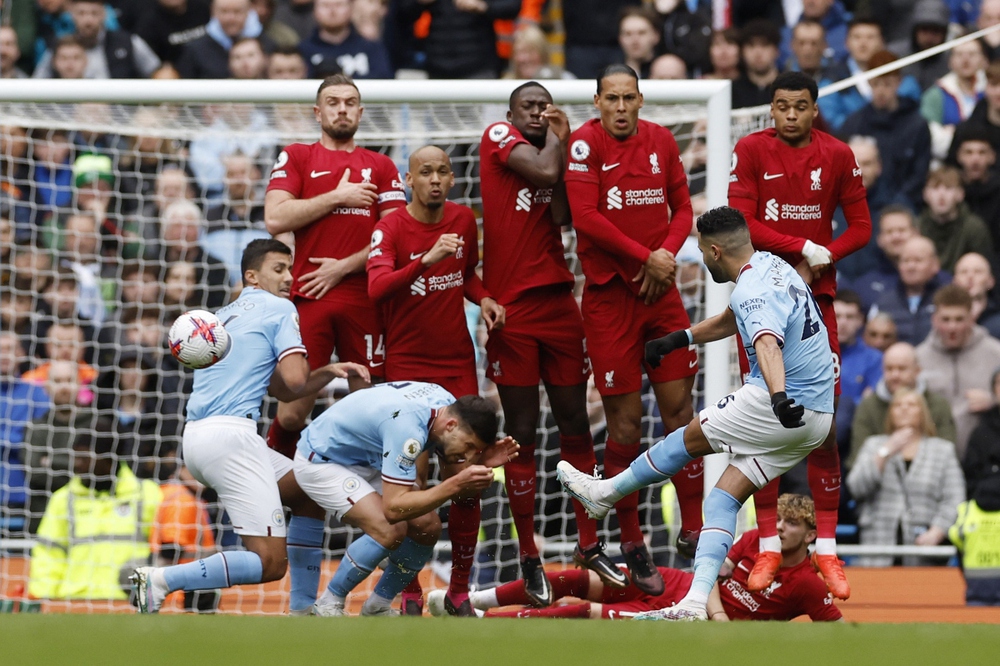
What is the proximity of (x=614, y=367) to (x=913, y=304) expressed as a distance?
4.18 m

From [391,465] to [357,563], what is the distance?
0.65 metres

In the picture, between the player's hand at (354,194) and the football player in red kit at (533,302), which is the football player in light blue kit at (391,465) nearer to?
the football player in red kit at (533,302)

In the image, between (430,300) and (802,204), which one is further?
(430,300)

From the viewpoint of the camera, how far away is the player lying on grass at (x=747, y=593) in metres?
7.71

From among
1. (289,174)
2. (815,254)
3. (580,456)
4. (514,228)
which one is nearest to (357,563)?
(580,456)

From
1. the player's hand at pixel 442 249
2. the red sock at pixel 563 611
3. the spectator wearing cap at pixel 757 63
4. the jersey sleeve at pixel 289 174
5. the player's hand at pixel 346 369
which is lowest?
the red sock at pixel 563 611

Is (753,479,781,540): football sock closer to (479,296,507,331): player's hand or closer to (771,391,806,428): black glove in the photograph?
(771,391,806,428): black glove

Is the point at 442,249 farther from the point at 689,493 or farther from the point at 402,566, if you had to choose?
the point at 689,493

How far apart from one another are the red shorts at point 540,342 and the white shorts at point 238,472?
136 centimetres

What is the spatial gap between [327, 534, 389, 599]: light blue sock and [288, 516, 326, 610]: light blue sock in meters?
0.40

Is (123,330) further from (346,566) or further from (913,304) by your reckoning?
(913,304)

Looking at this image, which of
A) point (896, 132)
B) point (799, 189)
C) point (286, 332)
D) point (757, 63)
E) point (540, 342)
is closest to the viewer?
point (286, 332)

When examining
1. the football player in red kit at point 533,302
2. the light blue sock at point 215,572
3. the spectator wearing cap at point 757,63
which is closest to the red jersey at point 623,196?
the football player in red kit at point 533,302

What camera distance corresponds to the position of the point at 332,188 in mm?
7773
